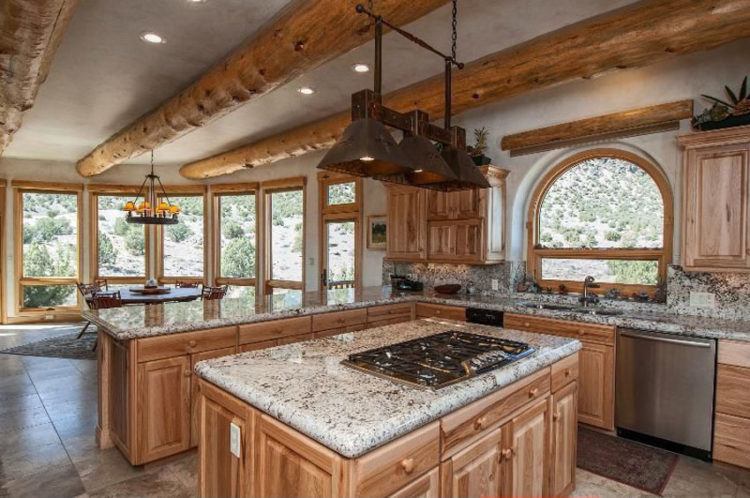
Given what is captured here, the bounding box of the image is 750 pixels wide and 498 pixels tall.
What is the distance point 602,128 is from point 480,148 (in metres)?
1.17

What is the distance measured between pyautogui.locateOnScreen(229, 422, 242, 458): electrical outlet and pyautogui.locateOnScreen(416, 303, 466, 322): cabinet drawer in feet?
9.65

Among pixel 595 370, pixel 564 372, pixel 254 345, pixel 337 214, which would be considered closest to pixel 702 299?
pixel 595 370

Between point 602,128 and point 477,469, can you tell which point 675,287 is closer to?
point 602,128

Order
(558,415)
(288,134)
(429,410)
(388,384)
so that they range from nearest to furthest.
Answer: (429,410) < (388,384) < (558,415) < (288,134)

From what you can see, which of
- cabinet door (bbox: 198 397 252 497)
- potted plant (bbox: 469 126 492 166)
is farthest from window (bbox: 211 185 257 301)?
cabinet door (bbox: 198 397 252 497)

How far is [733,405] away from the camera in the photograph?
112 inches

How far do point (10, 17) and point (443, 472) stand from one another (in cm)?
313

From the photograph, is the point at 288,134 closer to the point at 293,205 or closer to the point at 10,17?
the point at 293,205

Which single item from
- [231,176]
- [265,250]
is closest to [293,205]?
[265,250]

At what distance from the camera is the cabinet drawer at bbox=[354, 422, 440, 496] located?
1.20 m

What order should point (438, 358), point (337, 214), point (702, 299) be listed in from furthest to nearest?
1. point (337, 214)
2. point (702, 299)
3. point (438, 358)

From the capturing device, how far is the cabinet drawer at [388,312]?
165 inches

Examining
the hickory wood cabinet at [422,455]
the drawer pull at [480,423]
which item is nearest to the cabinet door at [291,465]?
the hickory wood cabinet at [422,455]

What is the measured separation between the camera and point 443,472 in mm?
1456
